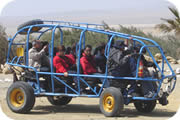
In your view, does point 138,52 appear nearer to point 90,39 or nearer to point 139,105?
point 139,105

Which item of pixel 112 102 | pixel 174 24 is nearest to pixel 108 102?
pixel 112 102

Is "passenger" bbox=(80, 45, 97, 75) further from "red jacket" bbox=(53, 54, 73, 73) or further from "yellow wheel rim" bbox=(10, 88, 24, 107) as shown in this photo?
"yellow wheel rim" bbox=(10, 88, 24, 107)

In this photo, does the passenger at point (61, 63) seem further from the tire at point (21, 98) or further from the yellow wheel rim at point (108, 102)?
the yellow wheel rim at point (108, 102)

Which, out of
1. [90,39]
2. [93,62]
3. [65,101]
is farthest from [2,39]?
[93,62]

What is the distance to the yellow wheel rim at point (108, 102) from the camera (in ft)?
34.0

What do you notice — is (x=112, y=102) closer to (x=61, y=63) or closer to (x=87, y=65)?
(x=87, y=65)

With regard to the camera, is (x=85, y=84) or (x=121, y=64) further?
(x=85, y=84)

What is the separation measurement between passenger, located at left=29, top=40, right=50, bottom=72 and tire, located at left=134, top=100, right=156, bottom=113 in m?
2.74

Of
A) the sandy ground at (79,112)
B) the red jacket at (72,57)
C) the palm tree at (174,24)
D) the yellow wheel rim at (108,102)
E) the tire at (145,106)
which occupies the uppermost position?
the palm tree at (174,24)

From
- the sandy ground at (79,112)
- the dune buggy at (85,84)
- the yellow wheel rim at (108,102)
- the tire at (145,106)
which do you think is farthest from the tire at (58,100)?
the yellow wheel rim at (108,102)

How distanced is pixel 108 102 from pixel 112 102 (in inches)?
5.1

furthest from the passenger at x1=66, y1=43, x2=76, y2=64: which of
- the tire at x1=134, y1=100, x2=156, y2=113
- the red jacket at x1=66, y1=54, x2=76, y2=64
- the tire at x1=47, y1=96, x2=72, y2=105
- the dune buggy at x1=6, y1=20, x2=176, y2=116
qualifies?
the tire at x1=134, y1=100, x2=156, y2=113

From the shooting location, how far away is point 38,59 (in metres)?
11.6

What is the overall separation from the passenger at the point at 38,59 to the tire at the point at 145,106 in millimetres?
2743
